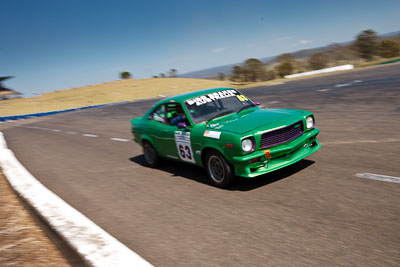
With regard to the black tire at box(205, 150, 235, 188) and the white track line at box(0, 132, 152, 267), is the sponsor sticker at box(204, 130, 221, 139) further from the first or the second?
the white track line at box(0, 132, 152, 267)

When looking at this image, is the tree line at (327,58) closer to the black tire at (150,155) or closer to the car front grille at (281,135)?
the black tire at (150,155)

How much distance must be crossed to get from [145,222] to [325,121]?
23.1 feet

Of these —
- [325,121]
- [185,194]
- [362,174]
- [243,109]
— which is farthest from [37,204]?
[325,121]

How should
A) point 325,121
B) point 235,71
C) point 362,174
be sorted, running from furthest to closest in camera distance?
point 235,71 → point 325,121 → point 362,174

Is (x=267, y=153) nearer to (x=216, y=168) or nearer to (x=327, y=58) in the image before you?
(x=216, y=168)

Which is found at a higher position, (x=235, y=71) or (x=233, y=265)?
(x=235, y=71)

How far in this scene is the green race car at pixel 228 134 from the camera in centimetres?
485

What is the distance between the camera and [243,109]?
240 inches

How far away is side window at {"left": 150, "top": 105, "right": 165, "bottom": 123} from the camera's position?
671 centimetres

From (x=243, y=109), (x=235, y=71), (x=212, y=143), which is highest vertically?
(x=235, y=71)

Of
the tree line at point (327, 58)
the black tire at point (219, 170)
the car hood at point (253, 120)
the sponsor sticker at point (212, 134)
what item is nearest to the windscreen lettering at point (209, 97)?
the car hood at point (253, 120)

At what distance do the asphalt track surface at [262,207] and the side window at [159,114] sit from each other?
1036mm

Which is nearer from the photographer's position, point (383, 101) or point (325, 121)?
point (325, 121)

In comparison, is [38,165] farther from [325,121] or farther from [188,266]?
[325,121]
